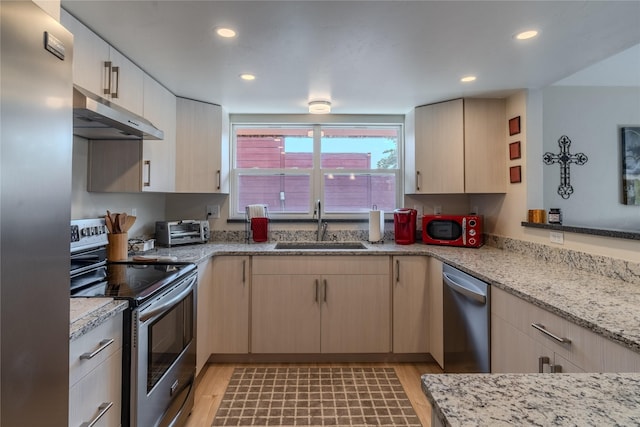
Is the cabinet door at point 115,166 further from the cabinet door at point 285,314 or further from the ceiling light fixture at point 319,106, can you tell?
the ceiling light fixture at point 319,106

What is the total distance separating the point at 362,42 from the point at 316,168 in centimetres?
164

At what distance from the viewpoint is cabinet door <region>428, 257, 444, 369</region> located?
7.86 feet

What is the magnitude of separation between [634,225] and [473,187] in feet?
4.56

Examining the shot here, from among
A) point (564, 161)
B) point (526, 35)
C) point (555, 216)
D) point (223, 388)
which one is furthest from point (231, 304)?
point (564, 161)

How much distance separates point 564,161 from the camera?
109 inches

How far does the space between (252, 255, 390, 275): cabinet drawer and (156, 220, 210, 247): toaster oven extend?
0.68 metres

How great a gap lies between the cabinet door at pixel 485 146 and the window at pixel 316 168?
738mm

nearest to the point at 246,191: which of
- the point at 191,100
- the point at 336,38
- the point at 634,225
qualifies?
the point at 191,100

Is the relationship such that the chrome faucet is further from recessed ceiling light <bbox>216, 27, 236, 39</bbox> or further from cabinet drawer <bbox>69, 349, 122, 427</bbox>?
cabinet drawer <bbox>69, 349, 122, 427</bbox>

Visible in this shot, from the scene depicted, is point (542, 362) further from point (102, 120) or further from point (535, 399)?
point (102, 120)

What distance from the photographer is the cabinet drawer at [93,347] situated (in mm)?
1018

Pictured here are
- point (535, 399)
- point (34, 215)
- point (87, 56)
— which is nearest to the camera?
point (535, 399)

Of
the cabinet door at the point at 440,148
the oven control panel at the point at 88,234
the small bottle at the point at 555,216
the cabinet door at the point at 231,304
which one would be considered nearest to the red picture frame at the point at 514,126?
the cabinet door at the point at 440,148

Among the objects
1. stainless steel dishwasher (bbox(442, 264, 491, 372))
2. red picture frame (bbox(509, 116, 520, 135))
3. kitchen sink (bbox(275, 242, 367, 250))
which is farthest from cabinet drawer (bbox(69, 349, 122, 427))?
red picture frame (bbox(509, 116, 520, 135))
